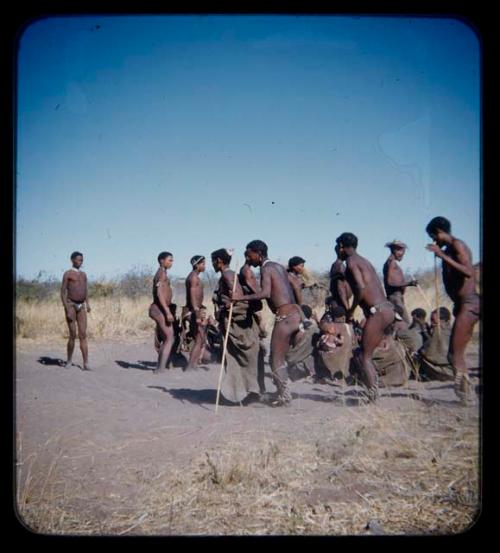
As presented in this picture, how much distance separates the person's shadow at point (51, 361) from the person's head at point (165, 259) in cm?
305

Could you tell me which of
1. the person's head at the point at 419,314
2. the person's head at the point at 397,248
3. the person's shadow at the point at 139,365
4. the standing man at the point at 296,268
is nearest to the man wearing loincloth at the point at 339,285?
the standing man at the point at 296,268

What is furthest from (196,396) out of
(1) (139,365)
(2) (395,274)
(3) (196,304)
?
(2) (395,274)

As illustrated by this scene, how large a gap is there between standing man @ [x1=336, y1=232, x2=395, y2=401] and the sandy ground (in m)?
0.44

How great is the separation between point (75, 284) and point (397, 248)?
5.74m

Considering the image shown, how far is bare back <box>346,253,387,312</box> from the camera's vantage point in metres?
6.48

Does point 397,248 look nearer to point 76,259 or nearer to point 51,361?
point 76,259

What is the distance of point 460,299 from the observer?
6.00 m

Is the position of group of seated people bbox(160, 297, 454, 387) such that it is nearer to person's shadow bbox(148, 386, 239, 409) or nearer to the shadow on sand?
person's shadow bbox(148, 386, 239, 409)

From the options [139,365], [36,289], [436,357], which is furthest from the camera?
[36,289]

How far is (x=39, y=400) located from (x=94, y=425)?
5.87 ft
